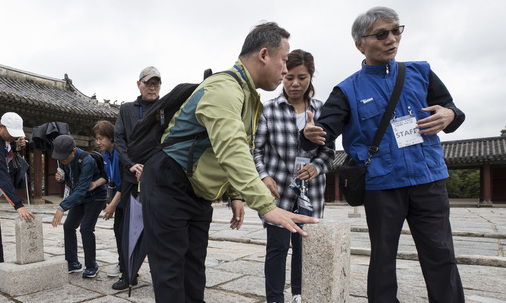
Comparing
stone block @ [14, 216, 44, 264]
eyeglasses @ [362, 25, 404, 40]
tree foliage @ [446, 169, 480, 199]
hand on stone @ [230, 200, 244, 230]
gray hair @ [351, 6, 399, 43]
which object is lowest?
tree foliage @ [446, 169, 480, 199]

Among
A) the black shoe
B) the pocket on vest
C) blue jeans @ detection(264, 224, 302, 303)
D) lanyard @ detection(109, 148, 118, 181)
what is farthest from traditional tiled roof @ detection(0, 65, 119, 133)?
the pocket on vest

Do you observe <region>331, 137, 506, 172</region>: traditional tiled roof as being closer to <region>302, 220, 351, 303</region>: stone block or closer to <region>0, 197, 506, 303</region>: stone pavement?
<region>0, 197, 506, 303</region>: stone pavement

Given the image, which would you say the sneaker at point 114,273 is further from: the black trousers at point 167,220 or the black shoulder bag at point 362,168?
the black shoulder bag at point 362,168

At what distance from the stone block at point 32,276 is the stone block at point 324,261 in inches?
103

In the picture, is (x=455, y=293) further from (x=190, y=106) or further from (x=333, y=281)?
(x=190, y=106)

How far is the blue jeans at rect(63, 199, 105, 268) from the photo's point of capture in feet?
11.4

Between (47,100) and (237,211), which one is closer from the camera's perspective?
(237,211)

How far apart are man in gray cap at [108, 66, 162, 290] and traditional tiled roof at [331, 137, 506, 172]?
70.6 feet

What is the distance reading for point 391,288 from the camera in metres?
1.79

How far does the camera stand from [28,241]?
3270 millimetres

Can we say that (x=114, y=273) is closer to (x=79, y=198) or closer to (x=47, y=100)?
(x=79, y=198)

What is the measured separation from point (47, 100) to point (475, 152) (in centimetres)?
2200

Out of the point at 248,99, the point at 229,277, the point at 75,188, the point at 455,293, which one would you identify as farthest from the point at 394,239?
the point at 75,188

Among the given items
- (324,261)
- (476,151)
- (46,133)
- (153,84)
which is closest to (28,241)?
(46,133)
